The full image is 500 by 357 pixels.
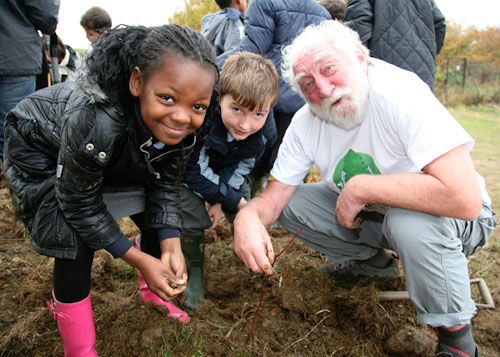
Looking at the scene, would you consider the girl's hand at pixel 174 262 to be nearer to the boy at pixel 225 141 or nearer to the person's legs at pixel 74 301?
the person's legs at pixel 74 301

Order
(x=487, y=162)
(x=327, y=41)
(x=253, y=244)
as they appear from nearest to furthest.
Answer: (x=253, y=244) < (x=327, y=41) < (x=487, y=162)

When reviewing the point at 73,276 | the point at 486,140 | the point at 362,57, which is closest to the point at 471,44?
the point at 486,140

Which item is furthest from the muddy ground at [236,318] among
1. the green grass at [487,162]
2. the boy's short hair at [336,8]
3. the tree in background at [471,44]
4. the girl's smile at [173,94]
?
the tree in background at [471,44]

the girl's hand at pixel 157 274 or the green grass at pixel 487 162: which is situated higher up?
the girl's hand at pixel 157 274

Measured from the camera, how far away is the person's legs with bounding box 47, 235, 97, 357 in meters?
1.75

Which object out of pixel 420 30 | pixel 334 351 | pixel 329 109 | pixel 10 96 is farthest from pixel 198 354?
pixel 420 30

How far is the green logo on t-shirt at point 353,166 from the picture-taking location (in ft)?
7.13

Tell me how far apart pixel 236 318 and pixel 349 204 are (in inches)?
34.1

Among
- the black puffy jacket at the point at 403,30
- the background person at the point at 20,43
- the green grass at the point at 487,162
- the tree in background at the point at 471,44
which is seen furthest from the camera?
the tree in background at the point at 471,44

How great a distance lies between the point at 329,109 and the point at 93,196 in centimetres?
123

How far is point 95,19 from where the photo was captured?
195 inches

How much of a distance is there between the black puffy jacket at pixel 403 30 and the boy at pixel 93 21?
10.7ft

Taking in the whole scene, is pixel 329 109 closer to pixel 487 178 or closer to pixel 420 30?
pixel 420 30

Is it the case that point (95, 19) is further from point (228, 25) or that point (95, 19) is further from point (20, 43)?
point (20, 43)
